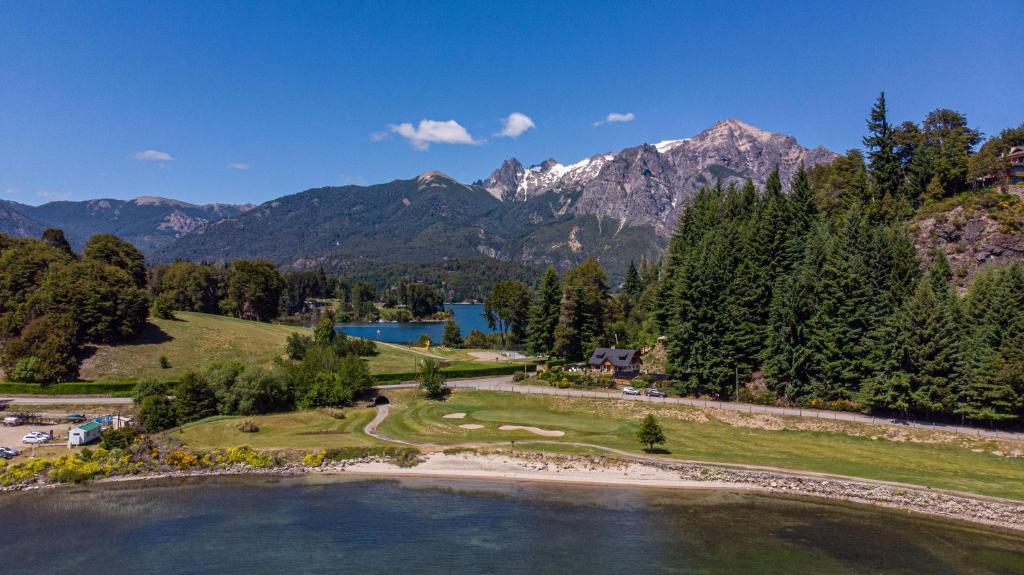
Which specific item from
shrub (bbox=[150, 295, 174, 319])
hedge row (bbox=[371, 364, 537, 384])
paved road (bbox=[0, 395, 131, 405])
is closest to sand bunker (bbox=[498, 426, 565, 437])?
hedge row (bbox=[371, 364, 537, 384])

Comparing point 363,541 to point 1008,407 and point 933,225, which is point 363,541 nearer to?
point 1008,407

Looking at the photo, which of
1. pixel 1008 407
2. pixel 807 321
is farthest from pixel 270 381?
pixel 1008 407

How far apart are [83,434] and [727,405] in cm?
7049

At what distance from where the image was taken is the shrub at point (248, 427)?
62.0 meters

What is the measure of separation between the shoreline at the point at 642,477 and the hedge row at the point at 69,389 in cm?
2624

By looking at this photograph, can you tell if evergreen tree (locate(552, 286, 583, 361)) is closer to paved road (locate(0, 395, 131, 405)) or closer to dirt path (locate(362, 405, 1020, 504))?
dirt path (locate(362, 405, 1020, 504))

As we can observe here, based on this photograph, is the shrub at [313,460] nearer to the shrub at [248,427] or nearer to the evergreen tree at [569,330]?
the shrub at [248,427]

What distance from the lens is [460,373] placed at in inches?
3452

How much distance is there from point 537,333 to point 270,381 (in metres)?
50.3

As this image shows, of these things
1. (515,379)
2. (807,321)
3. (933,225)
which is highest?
(933,225)

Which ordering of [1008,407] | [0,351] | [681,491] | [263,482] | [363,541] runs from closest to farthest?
[363,541]
[681,491]
[263,482]
[1008,407]
[0,351]

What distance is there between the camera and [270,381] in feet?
230

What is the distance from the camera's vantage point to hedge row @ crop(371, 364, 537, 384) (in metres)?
84.4

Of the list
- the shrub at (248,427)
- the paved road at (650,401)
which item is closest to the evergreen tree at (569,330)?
the paved road at (650,401)
